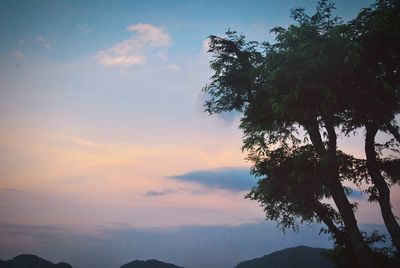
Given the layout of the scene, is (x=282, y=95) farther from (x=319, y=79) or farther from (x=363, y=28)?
(x=363, y=28)

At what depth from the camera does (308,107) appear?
16625 mm

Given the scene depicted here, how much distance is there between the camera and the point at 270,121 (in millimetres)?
18297

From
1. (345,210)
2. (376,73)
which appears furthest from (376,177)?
(376,73)

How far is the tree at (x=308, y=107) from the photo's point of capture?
16047 millimetres

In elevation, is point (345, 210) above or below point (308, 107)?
below

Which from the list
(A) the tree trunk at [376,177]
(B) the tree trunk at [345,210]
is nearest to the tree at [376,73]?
(A) the tree trunk at [376,177]

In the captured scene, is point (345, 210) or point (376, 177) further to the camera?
point (376, 177)

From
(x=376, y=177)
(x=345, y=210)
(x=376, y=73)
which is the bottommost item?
(x=345, y=210)

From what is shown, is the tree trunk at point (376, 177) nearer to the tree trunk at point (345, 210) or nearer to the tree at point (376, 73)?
the tree at point (376, 73)

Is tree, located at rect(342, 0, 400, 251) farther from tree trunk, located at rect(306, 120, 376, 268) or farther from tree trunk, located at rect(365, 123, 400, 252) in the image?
tree trunk, located at rect(306, 120, 376, 268)

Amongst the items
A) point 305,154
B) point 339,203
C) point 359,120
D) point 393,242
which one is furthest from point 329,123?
point 393,242

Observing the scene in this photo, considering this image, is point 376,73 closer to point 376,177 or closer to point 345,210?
point 376,177

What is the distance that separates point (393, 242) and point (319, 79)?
980cm

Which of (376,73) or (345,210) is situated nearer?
(376,73)
